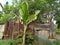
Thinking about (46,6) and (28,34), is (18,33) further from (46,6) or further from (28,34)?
(46,6)

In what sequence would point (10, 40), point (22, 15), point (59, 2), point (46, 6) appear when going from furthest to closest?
point (59, 2), point (46, 6), point (10, 40), point (22, 15)

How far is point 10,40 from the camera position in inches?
471

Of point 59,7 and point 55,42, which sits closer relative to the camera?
point 55,42

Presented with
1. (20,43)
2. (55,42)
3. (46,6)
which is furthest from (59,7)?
(20,43)

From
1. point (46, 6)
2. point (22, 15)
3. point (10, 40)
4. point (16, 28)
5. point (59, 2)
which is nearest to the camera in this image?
point (22, 15)

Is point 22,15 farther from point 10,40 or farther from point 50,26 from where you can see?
point 50,26

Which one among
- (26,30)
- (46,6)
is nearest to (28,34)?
(26,30)

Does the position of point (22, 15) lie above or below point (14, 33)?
above

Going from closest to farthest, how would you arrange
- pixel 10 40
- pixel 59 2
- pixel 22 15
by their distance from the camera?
pixel 22 15, pixel 10 40, pixel 59 2

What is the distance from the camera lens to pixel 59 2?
887 inches

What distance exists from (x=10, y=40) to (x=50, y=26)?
372 inches

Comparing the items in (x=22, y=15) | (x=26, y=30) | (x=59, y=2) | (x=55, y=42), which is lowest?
(x=55, y=42)

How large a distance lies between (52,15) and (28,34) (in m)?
12.0

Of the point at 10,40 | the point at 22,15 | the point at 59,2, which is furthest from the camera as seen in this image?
the point at 59,2
